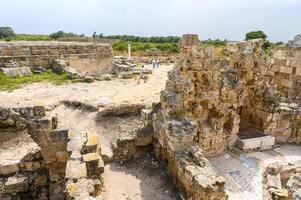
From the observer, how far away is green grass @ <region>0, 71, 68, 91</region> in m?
13.4

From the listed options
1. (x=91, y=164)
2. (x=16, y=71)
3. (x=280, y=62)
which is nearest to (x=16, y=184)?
(x=91, y=164)

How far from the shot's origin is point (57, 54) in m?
17.4

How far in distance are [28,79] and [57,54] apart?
3.44 metres

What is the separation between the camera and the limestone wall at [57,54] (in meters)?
→ 16.0

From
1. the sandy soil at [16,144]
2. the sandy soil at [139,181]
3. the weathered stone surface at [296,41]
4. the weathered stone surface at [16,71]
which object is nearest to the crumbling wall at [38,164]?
the sandy soil at [16,144]

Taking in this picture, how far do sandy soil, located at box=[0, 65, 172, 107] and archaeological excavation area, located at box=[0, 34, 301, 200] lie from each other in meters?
0.48

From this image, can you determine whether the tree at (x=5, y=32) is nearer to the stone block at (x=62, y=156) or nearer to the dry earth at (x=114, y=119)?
the dry earth at (x=114, y=119)

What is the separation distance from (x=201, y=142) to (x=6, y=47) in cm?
1331

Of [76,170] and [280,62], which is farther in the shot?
[280,62]

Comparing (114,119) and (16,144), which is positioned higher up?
(114,119)

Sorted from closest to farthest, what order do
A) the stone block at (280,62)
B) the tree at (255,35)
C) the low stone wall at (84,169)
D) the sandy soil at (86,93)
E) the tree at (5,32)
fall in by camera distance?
the low stone wall at (84,169) → the stone block at (280,62) → the sandy soil at (86,93) → the tree at (255,35) → the tree at (5,32)

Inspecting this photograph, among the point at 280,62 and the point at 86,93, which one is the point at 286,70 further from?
the point at 86,93

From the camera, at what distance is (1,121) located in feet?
27.2

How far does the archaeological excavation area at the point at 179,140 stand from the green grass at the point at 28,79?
290 centimetres
